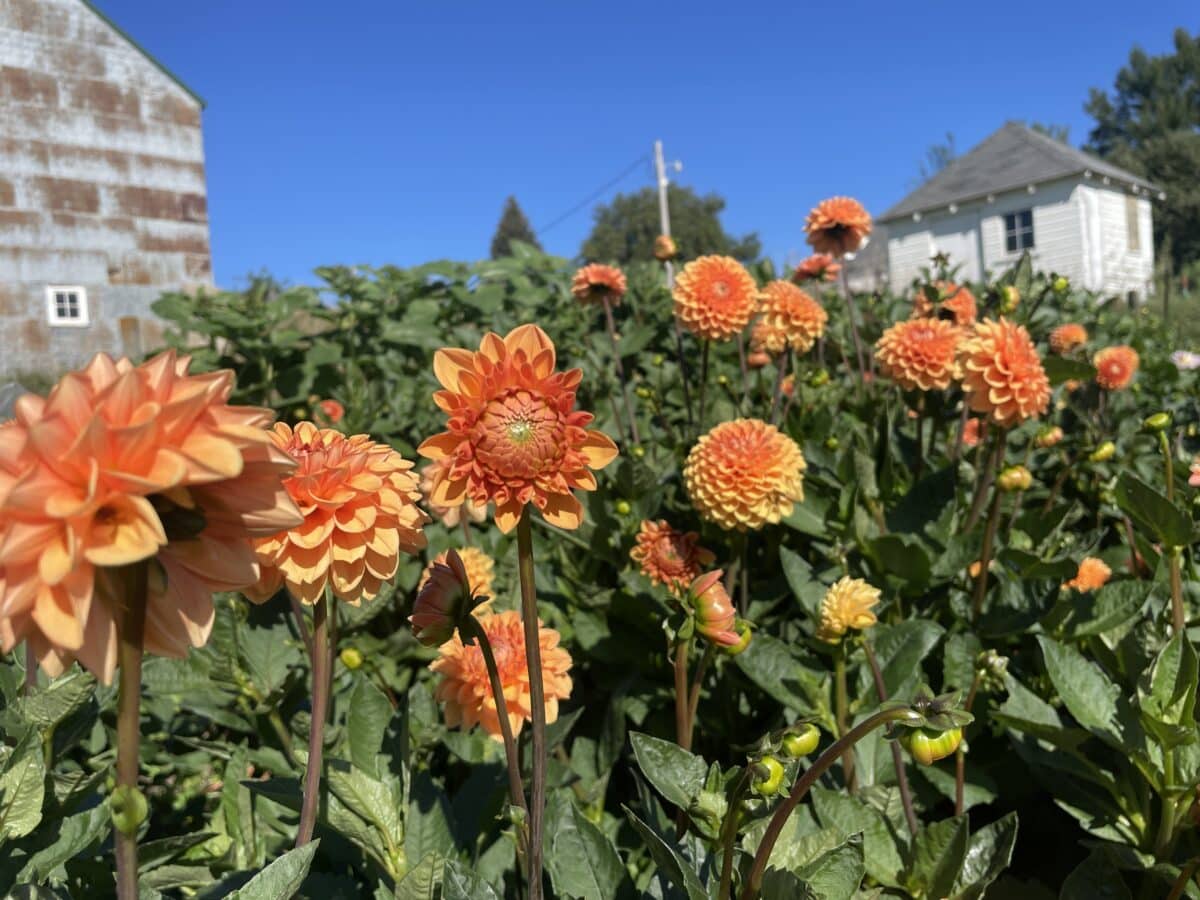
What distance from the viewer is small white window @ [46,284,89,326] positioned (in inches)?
311

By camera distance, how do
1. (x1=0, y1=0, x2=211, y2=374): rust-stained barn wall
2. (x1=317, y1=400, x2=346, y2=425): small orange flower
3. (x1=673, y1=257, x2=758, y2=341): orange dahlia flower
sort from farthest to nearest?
1. (x1=0, y1=0, x2=211, y2=374): rust-stained barn wall
2. (x1=317, y1=400, x2=346, y2=425): small orange flower
3. (x1=673, y1=257, x2=758, y2=341): orange dahlia flower

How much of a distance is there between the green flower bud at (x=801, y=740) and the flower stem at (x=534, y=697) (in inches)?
10.1

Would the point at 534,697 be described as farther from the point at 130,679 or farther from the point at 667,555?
the point at 667,555

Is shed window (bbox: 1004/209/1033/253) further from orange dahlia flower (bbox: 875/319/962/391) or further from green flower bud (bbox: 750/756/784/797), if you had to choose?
green flower bud (bbox: 750/756/784/797)

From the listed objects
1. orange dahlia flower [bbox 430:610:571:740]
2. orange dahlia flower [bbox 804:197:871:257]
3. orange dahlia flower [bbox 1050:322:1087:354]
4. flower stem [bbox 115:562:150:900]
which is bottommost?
orange dahlia flower [bbox 430:610:571:740]

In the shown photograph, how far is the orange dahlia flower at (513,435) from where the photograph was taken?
0.92 m

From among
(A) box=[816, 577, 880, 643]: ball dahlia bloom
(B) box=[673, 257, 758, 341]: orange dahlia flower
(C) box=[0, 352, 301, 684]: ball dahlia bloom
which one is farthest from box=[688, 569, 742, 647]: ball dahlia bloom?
(B) box=[673, 257, 758, 341]: orange dahlia flower

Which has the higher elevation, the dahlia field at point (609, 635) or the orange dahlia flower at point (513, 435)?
the orange dahlia flower at point (513, 435)

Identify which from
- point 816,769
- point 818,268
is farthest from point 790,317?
point 816,769

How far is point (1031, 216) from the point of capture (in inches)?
950

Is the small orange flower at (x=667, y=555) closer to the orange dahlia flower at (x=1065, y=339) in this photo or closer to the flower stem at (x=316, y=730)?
the flower stem at (x=316, y=730)

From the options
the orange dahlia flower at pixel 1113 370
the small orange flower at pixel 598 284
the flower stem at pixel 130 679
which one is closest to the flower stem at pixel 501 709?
the flower stem at pixel 130 679

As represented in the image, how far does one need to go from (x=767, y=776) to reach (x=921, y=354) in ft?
4.83

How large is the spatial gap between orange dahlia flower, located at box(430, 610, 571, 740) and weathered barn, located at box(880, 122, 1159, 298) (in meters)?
22.6
